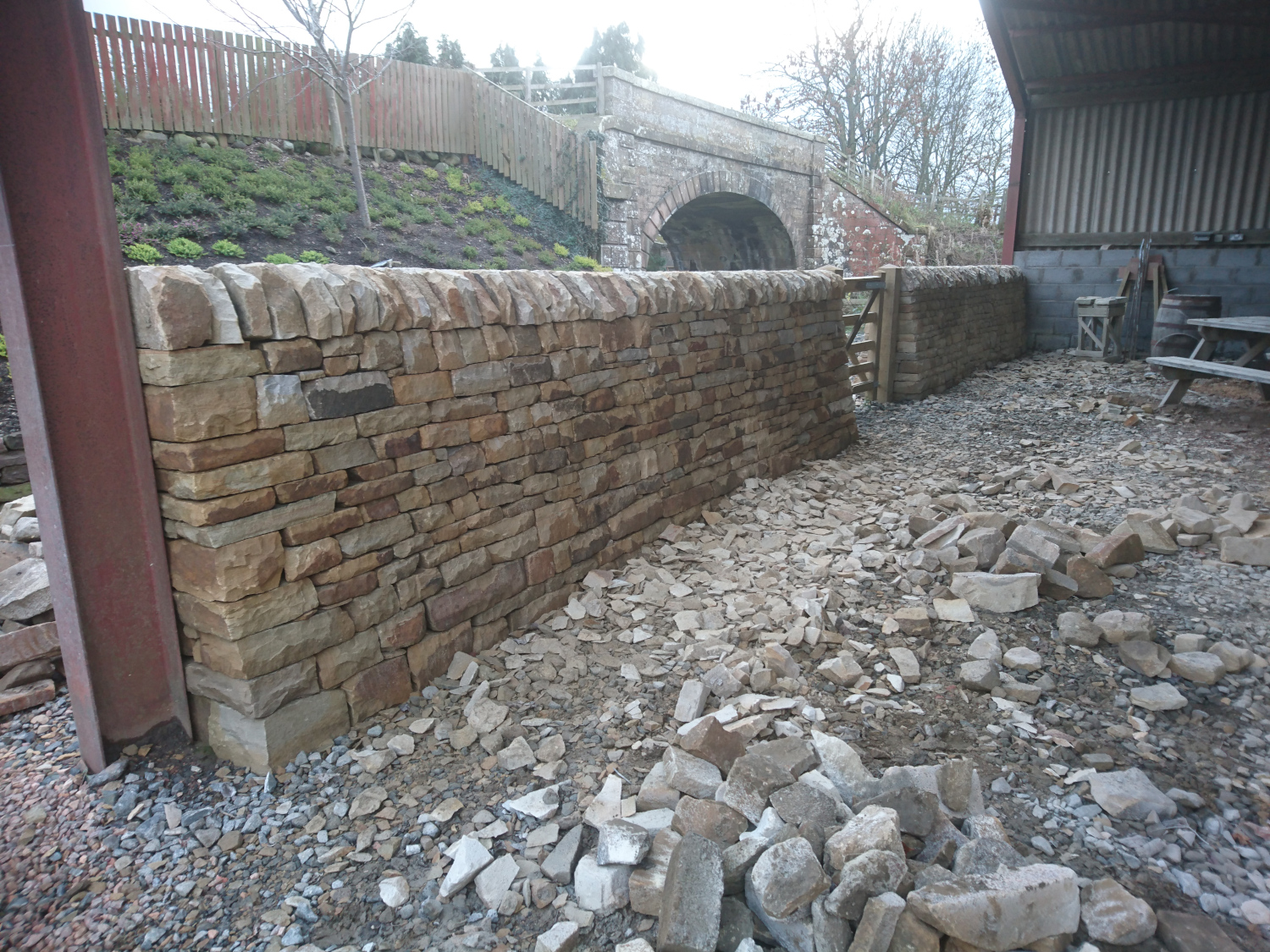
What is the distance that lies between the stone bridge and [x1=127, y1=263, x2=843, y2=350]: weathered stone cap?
1332cm

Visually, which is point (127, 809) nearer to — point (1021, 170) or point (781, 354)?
point (781, 354)

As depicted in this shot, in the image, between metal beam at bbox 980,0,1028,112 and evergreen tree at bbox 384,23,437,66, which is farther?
evergreen tree at bbox 384,23,437,66

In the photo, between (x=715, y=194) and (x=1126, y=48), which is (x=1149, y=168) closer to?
(x=1126, y=48)

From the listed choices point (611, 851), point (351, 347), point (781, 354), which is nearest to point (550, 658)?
point (611, 851)

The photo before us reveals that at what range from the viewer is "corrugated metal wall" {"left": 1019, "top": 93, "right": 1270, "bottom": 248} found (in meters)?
10.8

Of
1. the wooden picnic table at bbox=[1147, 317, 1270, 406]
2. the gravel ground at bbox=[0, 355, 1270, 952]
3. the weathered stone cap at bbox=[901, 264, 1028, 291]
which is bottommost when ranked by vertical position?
the gravel ground at bbox=[0, 355, 1270, 952]

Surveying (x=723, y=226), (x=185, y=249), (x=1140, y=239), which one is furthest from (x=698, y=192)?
(x=185, y=249)

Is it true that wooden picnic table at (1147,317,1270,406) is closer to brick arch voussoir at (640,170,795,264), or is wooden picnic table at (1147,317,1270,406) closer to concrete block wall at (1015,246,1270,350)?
concrete block wall at (1015,246,1270,350)

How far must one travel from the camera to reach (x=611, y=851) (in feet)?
6.95

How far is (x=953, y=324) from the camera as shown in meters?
9.88

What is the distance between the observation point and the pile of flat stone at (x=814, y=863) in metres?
1.78

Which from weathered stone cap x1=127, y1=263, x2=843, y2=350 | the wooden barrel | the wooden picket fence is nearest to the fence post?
the wooden barrel

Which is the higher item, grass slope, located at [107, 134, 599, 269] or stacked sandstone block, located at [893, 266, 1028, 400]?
grass slope, located at [107, 134, 599, 269]

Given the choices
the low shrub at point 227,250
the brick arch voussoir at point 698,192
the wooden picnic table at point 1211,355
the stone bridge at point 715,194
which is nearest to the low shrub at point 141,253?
the low shrub at point 227,250
